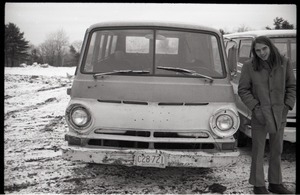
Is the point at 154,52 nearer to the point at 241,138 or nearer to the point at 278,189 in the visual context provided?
the point at 278,189

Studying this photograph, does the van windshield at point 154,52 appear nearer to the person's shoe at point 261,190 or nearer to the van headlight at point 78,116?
the van headlight at point 78,116

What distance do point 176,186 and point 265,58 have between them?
6.09ft

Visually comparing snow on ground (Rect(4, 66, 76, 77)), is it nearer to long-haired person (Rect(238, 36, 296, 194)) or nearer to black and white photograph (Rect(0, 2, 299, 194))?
black and white photograph (Rect(0, 2, 299, 194))

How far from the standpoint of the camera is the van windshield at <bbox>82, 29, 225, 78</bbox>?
3.83m

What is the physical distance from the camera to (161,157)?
3.38 meters

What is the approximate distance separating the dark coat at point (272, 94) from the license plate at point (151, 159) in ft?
3.81

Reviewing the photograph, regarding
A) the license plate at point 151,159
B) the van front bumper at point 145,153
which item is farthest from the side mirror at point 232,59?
the license plate at point 151,159

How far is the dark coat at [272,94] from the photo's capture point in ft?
11.1

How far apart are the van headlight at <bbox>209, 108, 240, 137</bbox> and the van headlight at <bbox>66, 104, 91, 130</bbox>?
55.9 inches

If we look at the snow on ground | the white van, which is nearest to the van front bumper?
the white van

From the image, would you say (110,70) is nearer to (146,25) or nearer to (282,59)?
(146,25)

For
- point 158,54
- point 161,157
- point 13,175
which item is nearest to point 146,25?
point 158,54

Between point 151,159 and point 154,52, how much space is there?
1.31 metres

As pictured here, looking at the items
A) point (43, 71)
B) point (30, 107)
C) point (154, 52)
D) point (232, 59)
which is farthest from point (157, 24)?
point (43, 71)
